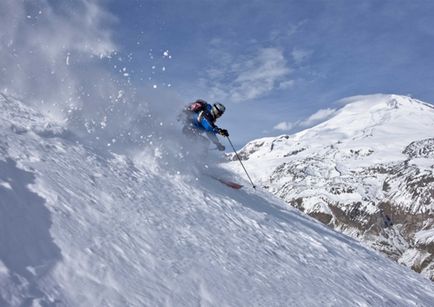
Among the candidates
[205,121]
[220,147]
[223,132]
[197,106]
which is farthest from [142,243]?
[197,106]

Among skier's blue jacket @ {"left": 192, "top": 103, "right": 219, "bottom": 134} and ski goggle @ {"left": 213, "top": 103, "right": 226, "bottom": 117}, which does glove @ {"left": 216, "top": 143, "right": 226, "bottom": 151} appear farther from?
ski goggle @ {"left": 213, "top": 103, "right": 226, "bottom": 117}

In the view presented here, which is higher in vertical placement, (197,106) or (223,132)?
(197,106)

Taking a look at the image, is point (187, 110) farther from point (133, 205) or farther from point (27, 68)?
point (133, 205)

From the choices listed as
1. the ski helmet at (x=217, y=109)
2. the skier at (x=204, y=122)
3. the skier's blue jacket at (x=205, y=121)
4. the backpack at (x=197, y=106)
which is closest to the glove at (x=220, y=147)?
the skier at (x=204, y=122)

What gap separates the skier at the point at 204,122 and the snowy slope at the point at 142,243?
291 centimetres

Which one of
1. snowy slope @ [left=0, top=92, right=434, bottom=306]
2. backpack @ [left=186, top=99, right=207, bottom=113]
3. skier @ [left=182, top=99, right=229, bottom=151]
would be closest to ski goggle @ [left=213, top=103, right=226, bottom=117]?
skier @ [left=182, top=99, right=229, bottom=151]

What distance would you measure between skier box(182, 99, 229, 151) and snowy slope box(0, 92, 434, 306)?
2.91m

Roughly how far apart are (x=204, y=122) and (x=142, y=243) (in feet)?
36.7

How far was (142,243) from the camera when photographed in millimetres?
9781

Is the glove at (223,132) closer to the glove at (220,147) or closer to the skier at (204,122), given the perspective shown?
the skier at (204,122)

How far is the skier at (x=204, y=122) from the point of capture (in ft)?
67.2

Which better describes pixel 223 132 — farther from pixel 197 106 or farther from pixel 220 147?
pixel 197 106

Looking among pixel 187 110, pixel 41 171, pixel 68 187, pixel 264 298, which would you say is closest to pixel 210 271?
pixel 264 298

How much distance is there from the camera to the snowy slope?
741cm
